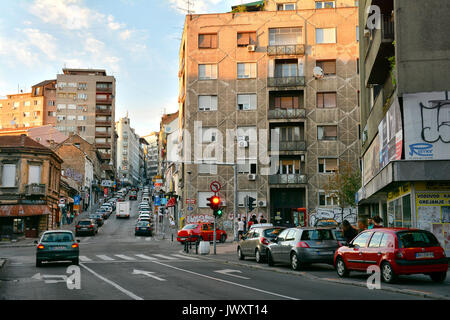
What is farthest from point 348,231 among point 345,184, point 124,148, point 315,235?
point 124,148

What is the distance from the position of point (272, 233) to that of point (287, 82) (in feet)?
106

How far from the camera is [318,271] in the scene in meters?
18.2

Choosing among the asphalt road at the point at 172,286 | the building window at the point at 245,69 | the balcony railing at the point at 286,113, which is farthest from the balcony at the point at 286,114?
the asphalt road at the point at 172,286

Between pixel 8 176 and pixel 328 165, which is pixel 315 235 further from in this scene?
pixel 8 176

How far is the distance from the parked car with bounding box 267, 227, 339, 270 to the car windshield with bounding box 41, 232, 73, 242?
8.30 meters

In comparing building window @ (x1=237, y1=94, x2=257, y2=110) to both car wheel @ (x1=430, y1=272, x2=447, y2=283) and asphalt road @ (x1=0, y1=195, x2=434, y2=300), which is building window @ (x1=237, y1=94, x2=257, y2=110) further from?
car wheel @ (x1=430, y1=272, x2=447, y2=283)

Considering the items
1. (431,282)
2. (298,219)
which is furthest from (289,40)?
(431,282)

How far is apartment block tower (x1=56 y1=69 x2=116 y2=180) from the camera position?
117 m

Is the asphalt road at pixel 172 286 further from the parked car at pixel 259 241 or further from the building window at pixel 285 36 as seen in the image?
the building window at pixel 285 36

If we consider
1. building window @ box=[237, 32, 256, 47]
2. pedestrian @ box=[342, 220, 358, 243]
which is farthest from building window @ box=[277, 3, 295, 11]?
pedestrian @ box=[342, 220, 358, 243]

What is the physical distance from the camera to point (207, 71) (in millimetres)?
53625

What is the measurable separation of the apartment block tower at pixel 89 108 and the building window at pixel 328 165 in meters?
76.0

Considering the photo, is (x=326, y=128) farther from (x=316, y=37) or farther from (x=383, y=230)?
(x=383, y=230)

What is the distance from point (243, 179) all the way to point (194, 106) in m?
8.91
